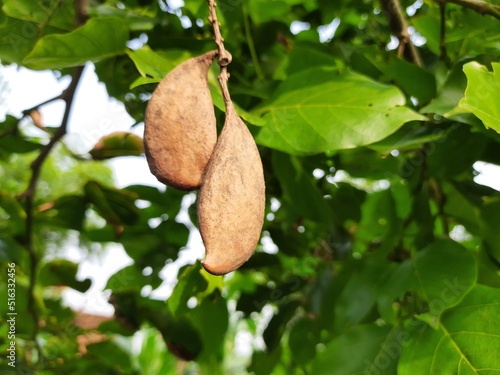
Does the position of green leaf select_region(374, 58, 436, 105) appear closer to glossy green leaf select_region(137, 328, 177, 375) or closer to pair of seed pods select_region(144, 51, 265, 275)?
pair of seed pods select_region(144, 51, 265, 275)

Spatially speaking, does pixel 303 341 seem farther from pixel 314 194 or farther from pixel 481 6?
pixel 481 6

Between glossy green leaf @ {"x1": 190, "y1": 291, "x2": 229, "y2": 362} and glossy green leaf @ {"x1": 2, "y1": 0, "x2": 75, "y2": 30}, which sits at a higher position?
glossy green leaf @ {"x1": 2, "y1": 0, "x2": 75, "y2": 30}

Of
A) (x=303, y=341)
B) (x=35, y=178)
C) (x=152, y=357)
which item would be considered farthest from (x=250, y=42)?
(x=152, y=357)

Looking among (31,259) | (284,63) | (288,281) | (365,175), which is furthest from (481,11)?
(31,259)

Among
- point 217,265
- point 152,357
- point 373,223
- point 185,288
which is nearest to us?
point 217,265

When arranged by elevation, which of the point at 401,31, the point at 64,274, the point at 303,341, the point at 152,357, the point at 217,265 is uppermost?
the point at 217,265

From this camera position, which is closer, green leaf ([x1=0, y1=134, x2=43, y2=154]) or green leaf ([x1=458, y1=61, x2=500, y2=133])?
green leaf ([x1=458, y1=61, x2=500, y2=133])

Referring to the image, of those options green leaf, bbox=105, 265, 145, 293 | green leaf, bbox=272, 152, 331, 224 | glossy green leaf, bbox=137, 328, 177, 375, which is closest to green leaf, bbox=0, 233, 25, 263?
green leaf, bbox=105, 265, 145, 293

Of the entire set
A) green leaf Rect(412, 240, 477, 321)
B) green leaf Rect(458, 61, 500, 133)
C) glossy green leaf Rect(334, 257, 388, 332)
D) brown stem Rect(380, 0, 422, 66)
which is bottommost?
glossy green leaf Rect(334, 257, 388, 332)
